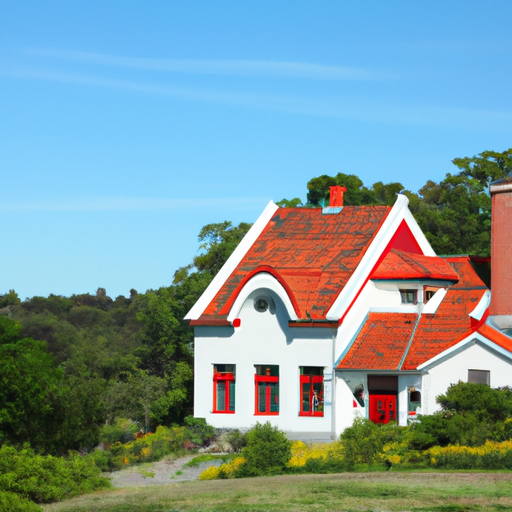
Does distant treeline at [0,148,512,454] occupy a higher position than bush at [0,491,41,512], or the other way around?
distant treeline at [0,148,512,454]

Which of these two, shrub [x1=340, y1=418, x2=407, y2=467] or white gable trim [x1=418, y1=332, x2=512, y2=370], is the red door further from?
shrub [x1=340, y1=418, x2=407, y2=467]

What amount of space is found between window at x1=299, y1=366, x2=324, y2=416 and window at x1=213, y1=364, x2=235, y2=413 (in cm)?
270

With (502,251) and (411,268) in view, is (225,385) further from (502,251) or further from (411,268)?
(502,251)

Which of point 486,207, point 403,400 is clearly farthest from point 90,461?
point 486,207

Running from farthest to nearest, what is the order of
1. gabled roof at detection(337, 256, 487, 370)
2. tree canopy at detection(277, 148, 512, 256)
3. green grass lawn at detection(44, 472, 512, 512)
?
1. tree canopy at detection(277, 148, 512, 256)
2. gabled roof at detection(337, 256, 487, 370)
3. green grass lawn at detection(44, 472, 512, 512)

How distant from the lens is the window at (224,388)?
40812 millimetres

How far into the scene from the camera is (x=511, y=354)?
37250 millimetres

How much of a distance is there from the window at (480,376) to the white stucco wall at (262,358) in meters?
5.01

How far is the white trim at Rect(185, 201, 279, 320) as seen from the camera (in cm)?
4138

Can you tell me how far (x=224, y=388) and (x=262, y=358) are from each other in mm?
1979

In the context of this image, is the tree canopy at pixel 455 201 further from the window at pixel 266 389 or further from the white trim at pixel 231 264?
the window at pixel 266 389

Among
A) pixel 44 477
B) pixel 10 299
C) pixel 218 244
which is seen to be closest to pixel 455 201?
pixel 218 244

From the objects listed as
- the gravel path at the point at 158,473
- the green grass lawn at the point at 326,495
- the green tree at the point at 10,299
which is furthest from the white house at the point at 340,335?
the green tree at the point at 10,299

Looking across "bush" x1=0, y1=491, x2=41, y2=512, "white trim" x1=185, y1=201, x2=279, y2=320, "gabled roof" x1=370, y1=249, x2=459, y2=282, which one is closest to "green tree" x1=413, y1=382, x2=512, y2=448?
"gabled roof" x1=370, y1=249, x2=459, y2=282
